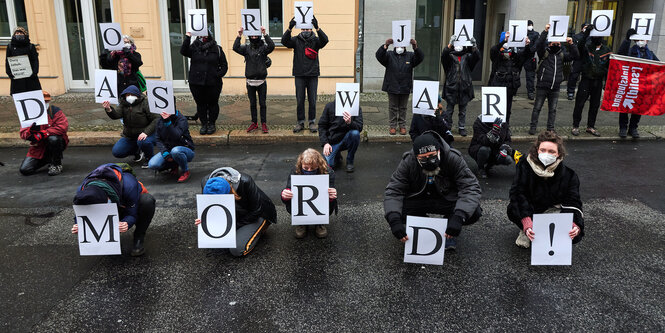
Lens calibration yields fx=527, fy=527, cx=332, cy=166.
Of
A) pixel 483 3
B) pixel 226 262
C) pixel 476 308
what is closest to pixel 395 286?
pixel 476 308

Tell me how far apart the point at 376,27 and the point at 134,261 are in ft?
33.4

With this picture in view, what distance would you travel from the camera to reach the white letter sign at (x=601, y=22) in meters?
9.34

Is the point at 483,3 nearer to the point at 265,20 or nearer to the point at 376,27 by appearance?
the point at 376,27

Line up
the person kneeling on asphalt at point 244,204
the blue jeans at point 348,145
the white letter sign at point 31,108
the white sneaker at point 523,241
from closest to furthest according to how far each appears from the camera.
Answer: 1. the person kneeling on asphalt at point 244,204
2. the white sneaker at point 523,241
3. the white letter sign at point 31,108
4. the blue jeans at point 348,145

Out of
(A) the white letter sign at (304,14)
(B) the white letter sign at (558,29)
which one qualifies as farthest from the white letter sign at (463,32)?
(A) the white letter sign at (304,14)

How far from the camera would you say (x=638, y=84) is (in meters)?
9.45

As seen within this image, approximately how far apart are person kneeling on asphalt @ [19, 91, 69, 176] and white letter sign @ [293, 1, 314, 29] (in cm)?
429

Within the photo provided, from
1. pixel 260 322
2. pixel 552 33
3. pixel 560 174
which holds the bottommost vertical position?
pixel 260 322

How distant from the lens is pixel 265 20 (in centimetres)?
1352

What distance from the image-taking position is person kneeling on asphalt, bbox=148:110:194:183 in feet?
24.6

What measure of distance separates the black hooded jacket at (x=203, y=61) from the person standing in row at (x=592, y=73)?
22.4ft

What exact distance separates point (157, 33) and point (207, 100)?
4.67m

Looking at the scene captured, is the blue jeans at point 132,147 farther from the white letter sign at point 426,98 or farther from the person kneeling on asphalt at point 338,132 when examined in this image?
the white letter sign at point 426,98

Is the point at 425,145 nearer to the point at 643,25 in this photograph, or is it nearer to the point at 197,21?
the point at 197,21
